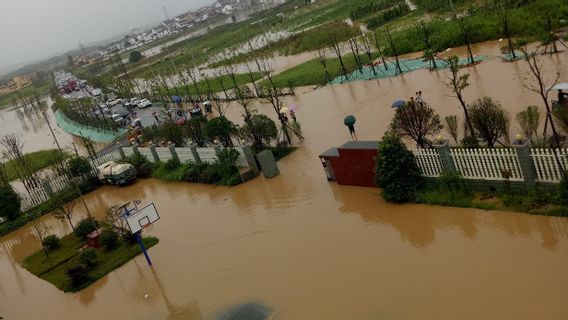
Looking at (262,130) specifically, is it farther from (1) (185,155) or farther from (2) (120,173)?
(2) (120,173)

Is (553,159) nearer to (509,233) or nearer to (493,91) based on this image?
(509,233)

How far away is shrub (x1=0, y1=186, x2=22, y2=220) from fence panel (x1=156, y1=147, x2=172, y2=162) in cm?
593

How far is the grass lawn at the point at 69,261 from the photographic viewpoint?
13719 millimetres

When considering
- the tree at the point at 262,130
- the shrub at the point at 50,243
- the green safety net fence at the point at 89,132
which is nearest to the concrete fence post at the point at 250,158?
the tree at the point at 262,130

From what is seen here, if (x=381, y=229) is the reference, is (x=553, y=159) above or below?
above

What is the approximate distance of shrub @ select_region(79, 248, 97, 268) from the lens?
14.0m

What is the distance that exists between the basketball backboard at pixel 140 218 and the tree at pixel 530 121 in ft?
31.1

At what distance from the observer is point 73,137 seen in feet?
142

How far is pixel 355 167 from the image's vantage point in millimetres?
13555

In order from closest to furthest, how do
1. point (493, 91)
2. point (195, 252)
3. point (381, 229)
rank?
point (381, 229), point (195, 252), point (493, 91)

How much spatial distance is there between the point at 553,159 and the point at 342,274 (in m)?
4.50

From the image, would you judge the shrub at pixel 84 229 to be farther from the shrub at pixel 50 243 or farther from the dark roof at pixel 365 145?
the dark roof at pixel 365 145

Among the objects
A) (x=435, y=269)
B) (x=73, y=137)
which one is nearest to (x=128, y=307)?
(x=435, y=269)

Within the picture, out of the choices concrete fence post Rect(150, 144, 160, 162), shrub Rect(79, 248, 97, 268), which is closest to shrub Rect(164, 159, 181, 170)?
concrete fence post Rect(150, 144, 160, 162)
